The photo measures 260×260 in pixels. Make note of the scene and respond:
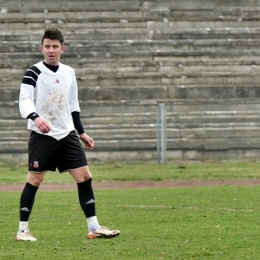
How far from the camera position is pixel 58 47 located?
9883mm

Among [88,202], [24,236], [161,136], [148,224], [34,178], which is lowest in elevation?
[161,136]

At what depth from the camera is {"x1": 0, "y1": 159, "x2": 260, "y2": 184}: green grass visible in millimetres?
21594

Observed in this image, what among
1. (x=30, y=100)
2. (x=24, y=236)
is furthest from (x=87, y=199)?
(x=30, y=100)

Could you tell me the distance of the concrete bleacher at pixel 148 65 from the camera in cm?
2630

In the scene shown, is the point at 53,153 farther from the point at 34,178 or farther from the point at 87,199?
the point at 87,199

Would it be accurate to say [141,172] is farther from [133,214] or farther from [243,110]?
[133,214]

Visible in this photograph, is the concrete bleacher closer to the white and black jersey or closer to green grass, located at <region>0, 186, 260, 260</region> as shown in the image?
green grass, located at <region>0, 186, 260, 260</region>

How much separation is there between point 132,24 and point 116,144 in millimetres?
5449

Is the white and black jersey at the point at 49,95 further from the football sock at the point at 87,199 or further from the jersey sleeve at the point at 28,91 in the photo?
the football sock at the point at 87,199

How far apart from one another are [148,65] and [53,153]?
61.4ft

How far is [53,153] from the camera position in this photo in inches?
391

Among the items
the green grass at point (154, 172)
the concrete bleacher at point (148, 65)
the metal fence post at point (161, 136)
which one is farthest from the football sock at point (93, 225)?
the concrete bleacher at point (148, 65)

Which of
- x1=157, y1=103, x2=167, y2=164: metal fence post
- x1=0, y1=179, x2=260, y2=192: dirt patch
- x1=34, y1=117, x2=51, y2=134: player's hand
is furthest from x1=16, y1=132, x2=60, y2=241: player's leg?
x1=157, y1=103, x2=167, y2=164: metal fence post

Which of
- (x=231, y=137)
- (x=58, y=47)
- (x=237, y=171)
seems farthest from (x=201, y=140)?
(x=58, y=47)
